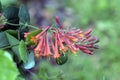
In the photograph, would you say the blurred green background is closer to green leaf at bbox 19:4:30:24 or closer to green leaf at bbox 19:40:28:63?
green leaf at bbox 19:4:30:24

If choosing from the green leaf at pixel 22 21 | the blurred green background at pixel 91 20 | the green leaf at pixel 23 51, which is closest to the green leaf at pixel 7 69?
the green leaf at pixel 23 51

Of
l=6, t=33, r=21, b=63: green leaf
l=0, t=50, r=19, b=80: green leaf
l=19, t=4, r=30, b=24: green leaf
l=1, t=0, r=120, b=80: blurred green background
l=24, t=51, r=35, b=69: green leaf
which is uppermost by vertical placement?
l=0, t=50, r=19, b=80: green leaf

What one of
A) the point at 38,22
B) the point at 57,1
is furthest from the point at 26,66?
the point at 57,1

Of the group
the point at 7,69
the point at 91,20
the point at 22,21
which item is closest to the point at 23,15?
the point at 22,21

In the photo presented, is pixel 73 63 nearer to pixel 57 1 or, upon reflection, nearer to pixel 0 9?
pixel 57 1

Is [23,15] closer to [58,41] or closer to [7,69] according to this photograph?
[58,41]

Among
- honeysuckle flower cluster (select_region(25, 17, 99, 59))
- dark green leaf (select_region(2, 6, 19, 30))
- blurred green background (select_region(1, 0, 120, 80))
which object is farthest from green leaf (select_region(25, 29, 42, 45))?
blurred green background (select_region(1, 0, 120, 80))
